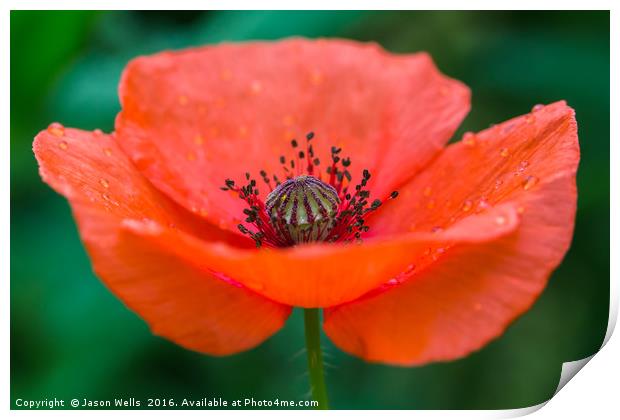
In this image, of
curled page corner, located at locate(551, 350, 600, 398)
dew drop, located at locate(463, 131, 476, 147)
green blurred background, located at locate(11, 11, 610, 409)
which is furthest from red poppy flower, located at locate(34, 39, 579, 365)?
curled page corner, located at locate(551, 350, 600, 398)

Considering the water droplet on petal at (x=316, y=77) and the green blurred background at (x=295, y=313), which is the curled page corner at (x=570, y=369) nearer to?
the green blurred background at (x=295, y=313)

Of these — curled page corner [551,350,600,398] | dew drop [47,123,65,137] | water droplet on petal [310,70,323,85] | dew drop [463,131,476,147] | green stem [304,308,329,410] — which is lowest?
curled page corner [551,350,600,398]

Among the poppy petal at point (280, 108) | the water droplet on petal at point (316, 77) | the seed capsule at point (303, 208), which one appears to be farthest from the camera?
the water droplet on petal at point (316, 77)

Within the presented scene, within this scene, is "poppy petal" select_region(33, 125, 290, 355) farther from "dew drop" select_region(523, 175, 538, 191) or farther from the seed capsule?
"dew drop" select_region(523, 175, 538, 191)

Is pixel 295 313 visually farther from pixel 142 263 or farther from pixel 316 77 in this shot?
pixel 142 263

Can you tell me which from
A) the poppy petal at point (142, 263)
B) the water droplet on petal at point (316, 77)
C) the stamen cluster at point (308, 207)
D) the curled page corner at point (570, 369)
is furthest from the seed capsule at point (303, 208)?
the curled page corner at point (570, 369)

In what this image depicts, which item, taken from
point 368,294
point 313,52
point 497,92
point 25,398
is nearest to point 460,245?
point 368,294

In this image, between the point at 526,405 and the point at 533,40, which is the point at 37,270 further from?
the point at 533,40
